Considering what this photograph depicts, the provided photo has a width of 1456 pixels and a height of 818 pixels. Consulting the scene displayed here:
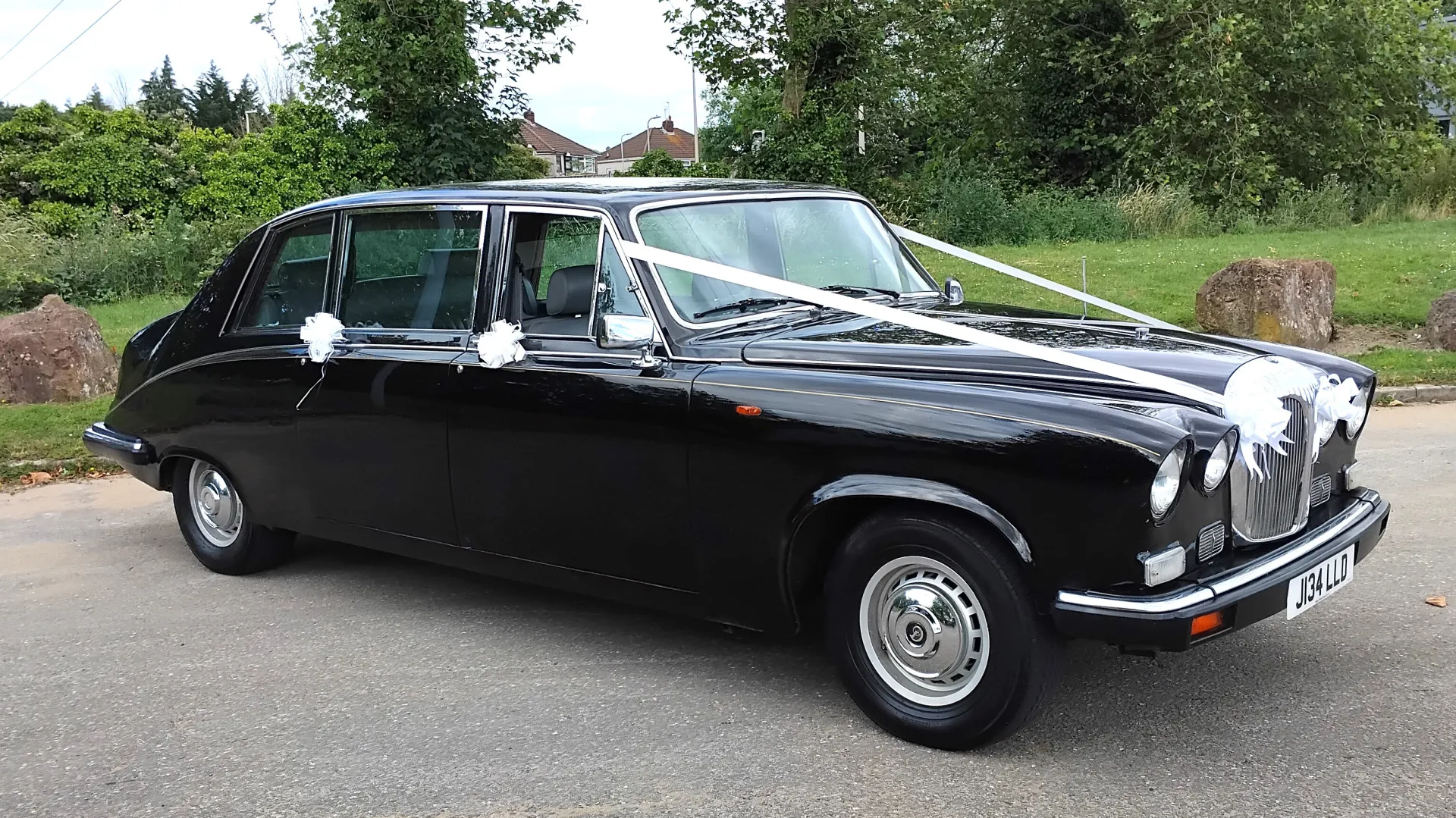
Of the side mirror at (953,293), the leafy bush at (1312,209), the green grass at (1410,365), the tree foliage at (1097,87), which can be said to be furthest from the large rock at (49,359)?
A: the leafy bush at (1312,209)

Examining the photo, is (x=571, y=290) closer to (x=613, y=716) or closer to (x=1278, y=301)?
(x=613, y=716)

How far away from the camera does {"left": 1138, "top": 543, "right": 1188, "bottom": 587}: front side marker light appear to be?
3.22 metres

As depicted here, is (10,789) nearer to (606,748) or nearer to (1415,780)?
(606,748)

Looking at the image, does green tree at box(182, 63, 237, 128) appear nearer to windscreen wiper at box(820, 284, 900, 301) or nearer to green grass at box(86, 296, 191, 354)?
green grass at box(86, 296, 191, 354)

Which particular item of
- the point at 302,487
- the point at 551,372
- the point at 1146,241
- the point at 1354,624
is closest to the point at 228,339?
the point at 302,487

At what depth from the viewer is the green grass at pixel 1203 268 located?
42.2 feet

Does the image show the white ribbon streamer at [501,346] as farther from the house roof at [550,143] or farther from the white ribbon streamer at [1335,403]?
the house roof at [550,143]

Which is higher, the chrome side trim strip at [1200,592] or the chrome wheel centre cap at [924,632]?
the chrome side trim strip at [1200,592]

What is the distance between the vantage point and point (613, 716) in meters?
4.04

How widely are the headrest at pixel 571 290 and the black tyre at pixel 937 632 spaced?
142 cm

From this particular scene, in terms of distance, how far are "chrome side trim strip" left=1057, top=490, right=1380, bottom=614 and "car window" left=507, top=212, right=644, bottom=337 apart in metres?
1.86

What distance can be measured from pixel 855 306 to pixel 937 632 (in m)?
1.36

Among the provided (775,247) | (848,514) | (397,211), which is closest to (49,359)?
(397,211)

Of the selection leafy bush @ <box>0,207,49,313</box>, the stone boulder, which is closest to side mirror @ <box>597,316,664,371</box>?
the stone boulder
